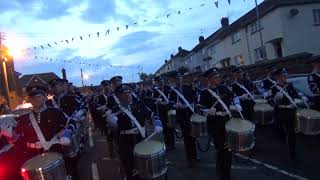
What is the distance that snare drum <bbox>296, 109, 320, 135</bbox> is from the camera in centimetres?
942

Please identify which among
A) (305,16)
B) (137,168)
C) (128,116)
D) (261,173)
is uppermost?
(305,16)

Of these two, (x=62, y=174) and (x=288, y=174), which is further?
(x=288, y=174)

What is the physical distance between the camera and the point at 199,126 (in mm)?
10039

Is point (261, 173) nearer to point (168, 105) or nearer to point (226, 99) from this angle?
point (226, 99)

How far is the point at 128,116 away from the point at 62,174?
197 cm

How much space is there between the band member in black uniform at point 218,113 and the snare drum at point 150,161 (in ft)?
5.57

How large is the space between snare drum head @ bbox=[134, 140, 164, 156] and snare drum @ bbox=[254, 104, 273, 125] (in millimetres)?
4229

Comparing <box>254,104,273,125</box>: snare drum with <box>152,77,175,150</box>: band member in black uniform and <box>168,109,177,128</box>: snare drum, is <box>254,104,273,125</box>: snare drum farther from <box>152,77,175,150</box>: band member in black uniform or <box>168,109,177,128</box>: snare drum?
<box>152,77,175,150</box>: band member in black uniform

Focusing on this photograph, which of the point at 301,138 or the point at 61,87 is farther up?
the point at 61,87

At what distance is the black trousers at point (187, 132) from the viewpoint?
11430 millimetres

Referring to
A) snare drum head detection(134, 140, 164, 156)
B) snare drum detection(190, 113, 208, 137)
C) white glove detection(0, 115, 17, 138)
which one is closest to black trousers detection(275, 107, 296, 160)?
snare drum detection(190, 113, 208, 137)

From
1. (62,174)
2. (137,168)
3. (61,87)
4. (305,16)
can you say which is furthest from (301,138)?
(305,16)

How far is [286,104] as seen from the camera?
10344 millimetres

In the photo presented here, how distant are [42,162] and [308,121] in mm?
5277
